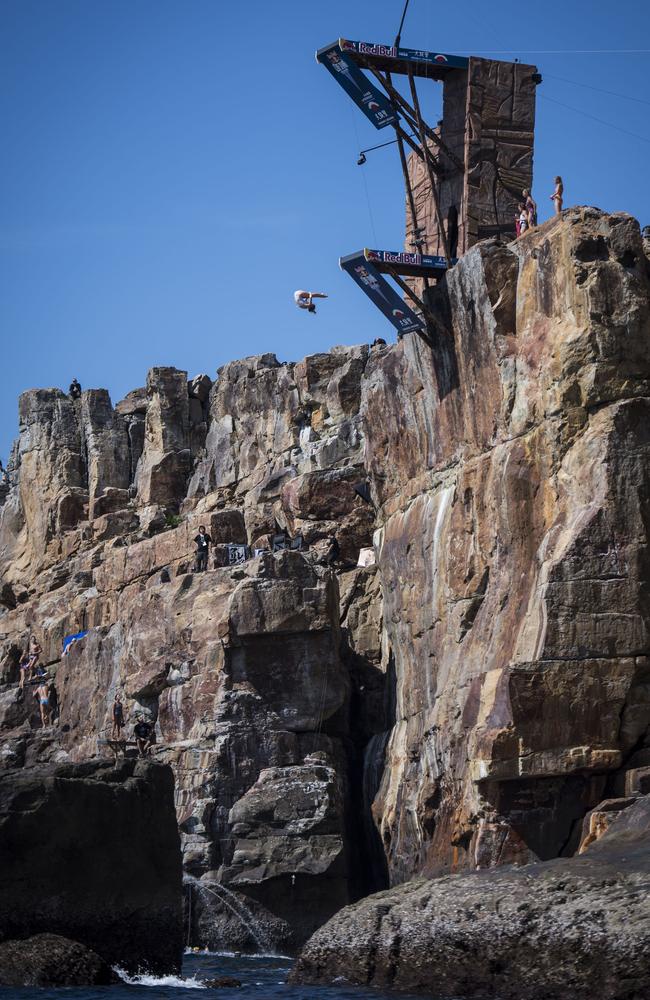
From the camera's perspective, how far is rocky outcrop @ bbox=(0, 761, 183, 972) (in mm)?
28938

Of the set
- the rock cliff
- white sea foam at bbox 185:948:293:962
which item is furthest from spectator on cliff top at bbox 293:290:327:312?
white sea foam at bbox 185:948:293:962

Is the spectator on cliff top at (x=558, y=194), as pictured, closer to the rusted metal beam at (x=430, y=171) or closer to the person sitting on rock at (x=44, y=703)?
the rusted metal beam at (x=430, y=171)

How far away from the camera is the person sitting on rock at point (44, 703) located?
55031 mm

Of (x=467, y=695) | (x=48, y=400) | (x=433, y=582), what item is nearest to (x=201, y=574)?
(x=433, y=582)

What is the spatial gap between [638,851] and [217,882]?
48.8 ft

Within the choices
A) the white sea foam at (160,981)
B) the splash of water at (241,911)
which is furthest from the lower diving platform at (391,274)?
the white sea foam at (160,981)

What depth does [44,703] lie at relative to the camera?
2181 inches

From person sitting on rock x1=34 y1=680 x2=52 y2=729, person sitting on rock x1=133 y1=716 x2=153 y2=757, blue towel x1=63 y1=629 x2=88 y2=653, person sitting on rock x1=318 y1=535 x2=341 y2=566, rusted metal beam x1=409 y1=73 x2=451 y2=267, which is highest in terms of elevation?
rusted metal beam x1=409 y1=73 x2=451 y2=267

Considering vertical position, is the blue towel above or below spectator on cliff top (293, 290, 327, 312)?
below

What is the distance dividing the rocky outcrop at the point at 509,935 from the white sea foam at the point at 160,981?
2.17 m

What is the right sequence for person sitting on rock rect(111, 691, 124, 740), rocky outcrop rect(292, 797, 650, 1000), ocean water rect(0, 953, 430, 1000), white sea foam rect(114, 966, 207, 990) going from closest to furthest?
1. rocky outcrop rect(292, 797, 650, 1000)
2. ocean water rect(0, 953, 430, 1000)
3. white sea foam rect(114, 966, 207, 990)
4. person sitting on rock rect(111, 691, 124, 740)

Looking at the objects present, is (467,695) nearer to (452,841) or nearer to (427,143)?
(452,841)

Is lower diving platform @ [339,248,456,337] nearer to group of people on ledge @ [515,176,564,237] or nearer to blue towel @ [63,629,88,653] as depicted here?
group of people on ledge @ [515,176,564,237]

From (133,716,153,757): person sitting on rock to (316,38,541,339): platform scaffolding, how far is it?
12.8 metres
